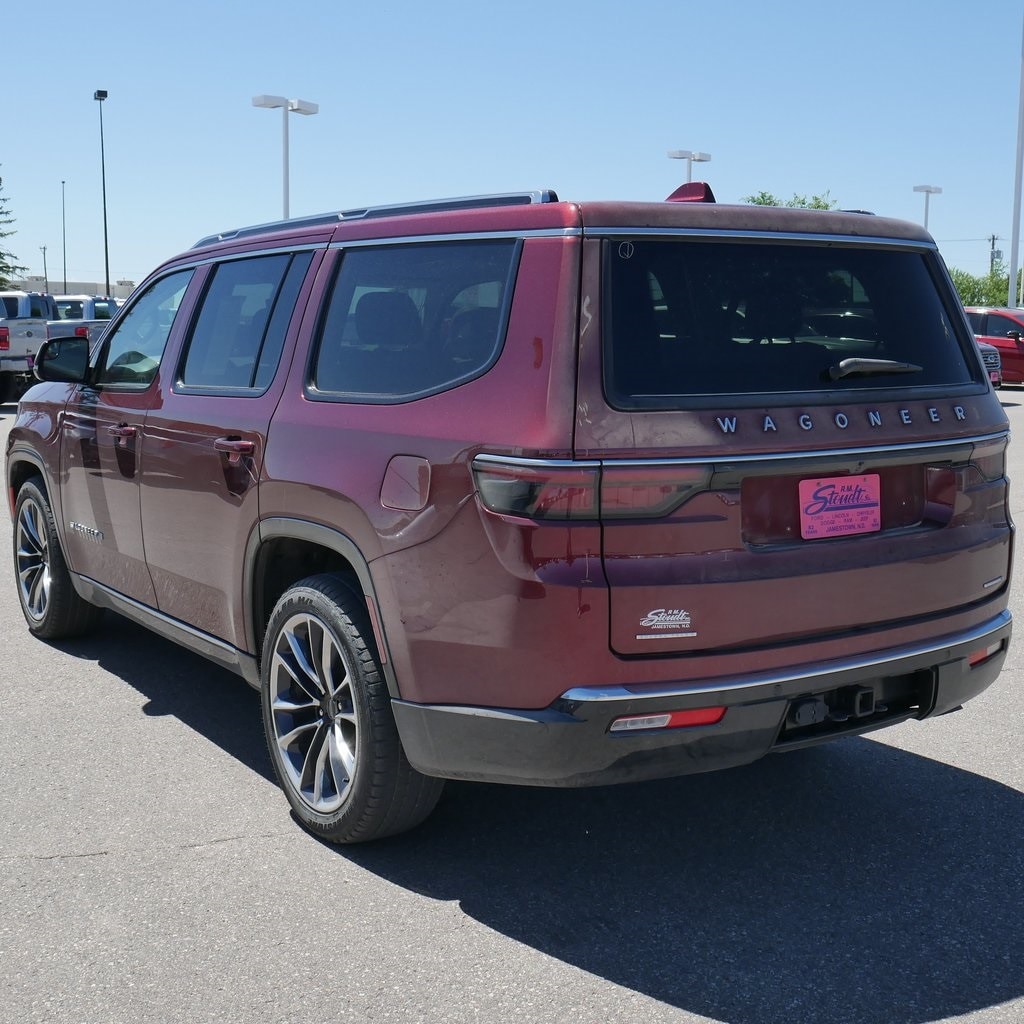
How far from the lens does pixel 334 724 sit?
12.9ft

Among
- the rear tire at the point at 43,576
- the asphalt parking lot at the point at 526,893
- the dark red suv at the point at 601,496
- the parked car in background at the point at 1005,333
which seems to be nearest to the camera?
the asphalt parking lot at the point at 526,893

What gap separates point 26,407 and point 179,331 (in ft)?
5.75

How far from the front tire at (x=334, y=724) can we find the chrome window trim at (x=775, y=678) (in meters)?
0.73

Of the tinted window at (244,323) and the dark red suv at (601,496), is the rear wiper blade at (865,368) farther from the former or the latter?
the tinted window at (244,323)

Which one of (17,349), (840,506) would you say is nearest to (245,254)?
(840,506)

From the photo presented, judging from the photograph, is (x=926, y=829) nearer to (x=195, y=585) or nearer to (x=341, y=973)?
(x=341, y=973)

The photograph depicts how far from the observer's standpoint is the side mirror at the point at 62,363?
5652mm

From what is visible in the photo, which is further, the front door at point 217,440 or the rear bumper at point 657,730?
the front door at point 217,440

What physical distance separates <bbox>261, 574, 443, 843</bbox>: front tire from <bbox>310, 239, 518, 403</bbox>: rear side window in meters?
0.65

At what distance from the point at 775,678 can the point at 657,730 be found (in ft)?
1.14

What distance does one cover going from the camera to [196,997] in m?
3.06

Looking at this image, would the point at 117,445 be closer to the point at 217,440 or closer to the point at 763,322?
the point at 217,440

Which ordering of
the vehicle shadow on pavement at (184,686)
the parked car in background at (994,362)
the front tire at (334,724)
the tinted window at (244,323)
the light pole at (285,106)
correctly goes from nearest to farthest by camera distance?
the front tire at (334,724) → the tinted window at (244,323) → the vehicle shadow on pavement at (184,686) → the parked car in background at (994,362) → the light pole at (285,106)

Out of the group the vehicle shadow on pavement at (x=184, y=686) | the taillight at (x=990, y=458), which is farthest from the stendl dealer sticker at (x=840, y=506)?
the vehicle shadow on pavement at (x=184, y=686)
